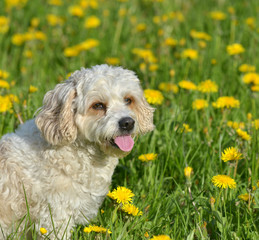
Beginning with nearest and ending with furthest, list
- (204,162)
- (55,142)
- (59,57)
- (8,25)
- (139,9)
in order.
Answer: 1. (55,142)
2. (204,162)
3. (59,57)
4. (8,25)
5. (139,9)

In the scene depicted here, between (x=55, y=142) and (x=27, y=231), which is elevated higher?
(x=55, y=142)

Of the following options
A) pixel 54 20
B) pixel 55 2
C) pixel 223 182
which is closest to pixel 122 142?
pixel 223 182

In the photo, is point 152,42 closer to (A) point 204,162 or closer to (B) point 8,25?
(B) point 8,25

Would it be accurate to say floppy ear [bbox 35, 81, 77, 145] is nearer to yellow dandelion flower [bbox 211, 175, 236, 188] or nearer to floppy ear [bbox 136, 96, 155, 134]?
floppy ear [bbox 136, 96, 155, 134]

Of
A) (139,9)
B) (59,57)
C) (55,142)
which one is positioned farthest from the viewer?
(139,9)

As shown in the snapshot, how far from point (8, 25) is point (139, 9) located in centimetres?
204

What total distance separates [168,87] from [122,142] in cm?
174

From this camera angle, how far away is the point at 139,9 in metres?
7.45

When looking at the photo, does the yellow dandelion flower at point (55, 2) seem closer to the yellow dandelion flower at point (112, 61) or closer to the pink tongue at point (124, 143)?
the yellow dandelion flower at point (112, 61)

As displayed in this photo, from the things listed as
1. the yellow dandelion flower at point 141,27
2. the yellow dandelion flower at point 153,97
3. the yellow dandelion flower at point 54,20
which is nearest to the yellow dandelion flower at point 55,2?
the yellow dandelion flower at point 54,20

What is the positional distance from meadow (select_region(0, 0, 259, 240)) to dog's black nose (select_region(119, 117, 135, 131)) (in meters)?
0.43

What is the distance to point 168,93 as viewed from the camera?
5.01 meters

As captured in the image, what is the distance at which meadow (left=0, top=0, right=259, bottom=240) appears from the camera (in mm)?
3311

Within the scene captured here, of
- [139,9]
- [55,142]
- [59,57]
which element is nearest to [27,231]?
[55,142]
